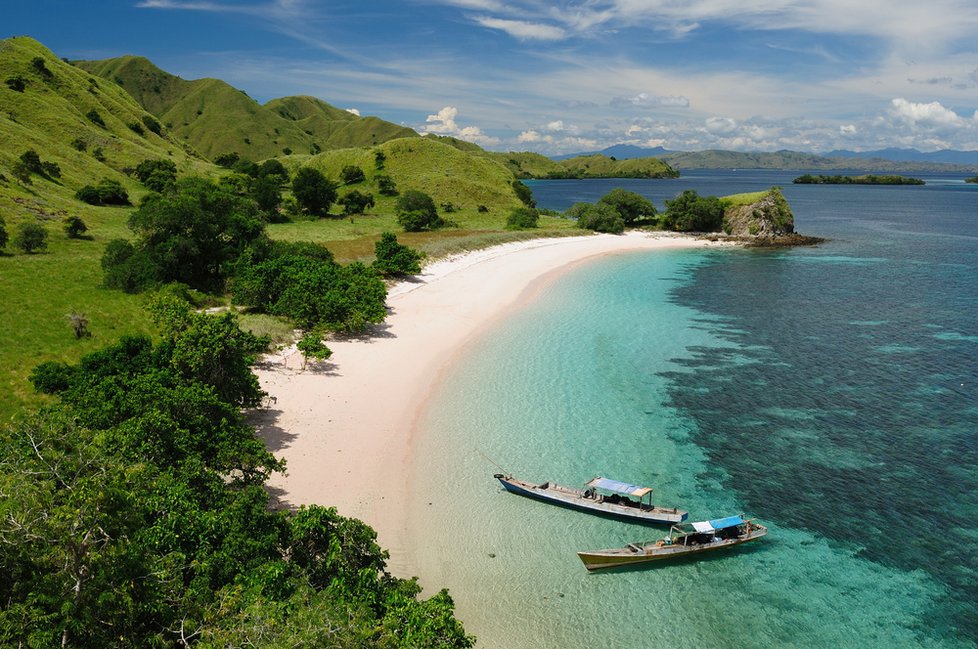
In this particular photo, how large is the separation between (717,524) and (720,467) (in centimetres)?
660

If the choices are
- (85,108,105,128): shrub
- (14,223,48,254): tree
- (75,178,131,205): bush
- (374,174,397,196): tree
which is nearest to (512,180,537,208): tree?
(374,174,397,196): tree

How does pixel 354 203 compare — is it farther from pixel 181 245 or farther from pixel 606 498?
pixel 606 498

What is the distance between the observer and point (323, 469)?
25.2 m

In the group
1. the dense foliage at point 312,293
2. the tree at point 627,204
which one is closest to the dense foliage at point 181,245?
the dense foliage at point 312,293

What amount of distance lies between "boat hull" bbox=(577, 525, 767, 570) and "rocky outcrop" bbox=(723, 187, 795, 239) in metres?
90.8

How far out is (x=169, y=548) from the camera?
47.7 ft

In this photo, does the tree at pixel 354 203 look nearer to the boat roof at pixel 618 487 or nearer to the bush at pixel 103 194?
the bush at pixel 103 194

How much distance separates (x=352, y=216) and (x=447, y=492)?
8501cm

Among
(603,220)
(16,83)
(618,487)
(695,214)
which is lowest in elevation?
(618,487)

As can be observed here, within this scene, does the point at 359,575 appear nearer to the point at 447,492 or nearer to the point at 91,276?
the point at 447,492

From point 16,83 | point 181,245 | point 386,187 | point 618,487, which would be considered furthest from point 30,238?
point 386,187

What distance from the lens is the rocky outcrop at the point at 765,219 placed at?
9944 centimetres

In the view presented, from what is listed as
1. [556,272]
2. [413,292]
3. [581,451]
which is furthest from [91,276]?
[556,272]

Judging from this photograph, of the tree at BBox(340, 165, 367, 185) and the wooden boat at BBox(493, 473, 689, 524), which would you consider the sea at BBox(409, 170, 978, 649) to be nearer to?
the wooden boat at BBox(493, 473, 689, 524)
